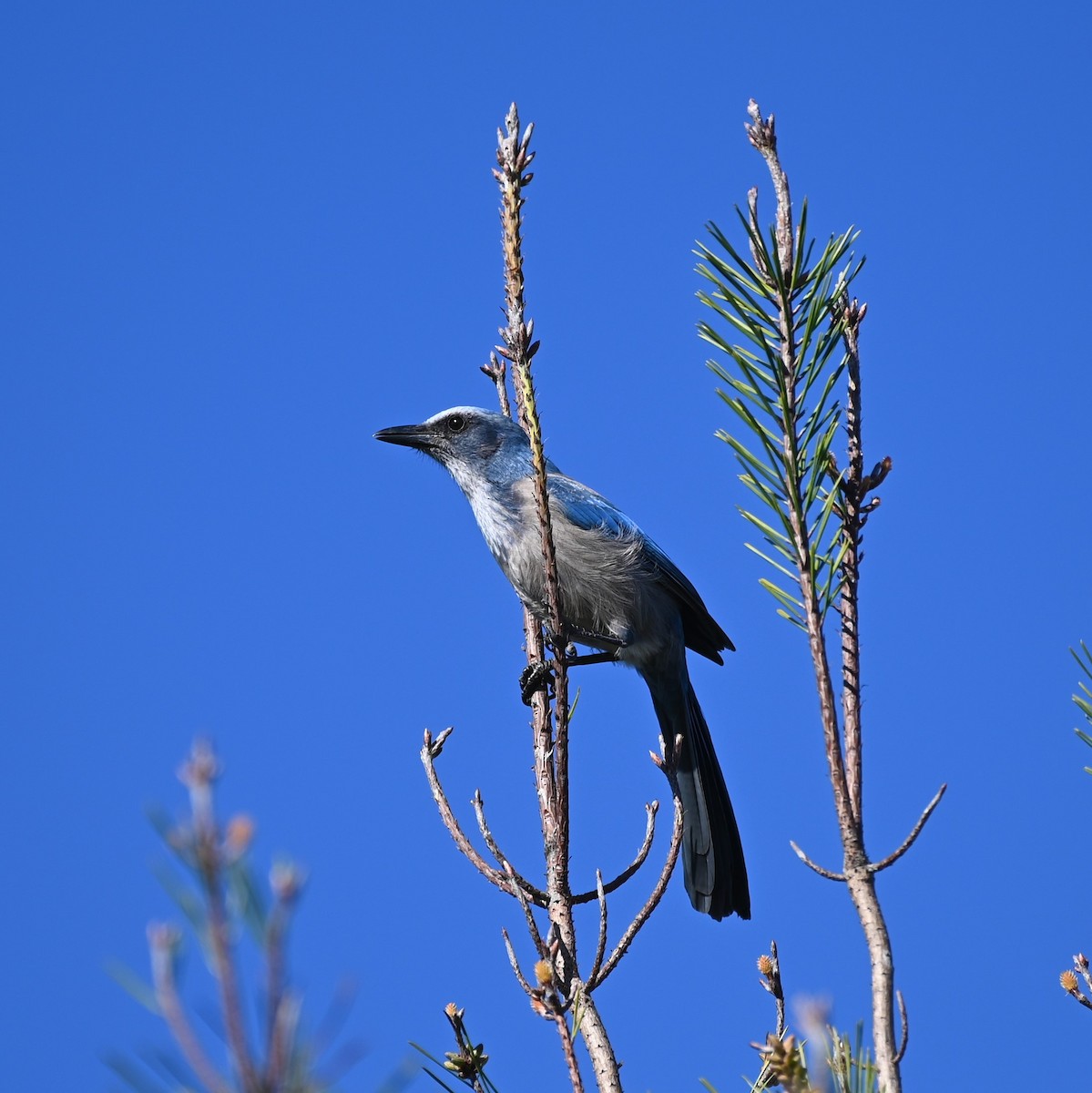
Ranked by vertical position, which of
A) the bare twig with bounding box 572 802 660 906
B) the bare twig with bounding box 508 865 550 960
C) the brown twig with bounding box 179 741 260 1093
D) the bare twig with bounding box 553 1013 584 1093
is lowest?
the brown twig with bounding box 179 741 260 1093

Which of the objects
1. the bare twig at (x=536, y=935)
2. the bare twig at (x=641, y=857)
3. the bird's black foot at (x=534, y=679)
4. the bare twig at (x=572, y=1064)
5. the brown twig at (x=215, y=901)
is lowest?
the brown twig at (x=215, y=901)

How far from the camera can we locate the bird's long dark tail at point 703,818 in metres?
5.07

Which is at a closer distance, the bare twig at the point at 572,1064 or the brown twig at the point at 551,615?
the bare twig at the point at 572,1064

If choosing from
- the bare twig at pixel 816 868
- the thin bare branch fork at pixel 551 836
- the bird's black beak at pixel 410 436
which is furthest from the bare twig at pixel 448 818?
the bird's black beak at pixel 410 436

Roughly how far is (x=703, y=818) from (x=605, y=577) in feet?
4.13

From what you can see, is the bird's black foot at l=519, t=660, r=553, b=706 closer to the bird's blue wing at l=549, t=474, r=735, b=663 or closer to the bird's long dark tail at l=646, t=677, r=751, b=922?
the bird's long dark tail at l=646, t=677, r=751, b=922

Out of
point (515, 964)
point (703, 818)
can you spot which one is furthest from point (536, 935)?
point (703, 818)

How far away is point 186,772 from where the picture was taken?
34.4 inches

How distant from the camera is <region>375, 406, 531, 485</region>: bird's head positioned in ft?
20.0

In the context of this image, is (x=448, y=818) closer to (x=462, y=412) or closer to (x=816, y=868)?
(x=816, y=868)

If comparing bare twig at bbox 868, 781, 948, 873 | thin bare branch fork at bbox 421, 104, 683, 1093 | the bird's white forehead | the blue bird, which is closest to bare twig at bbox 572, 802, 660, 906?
thin bare branch fork at bbox 421, 104, 683, 1093

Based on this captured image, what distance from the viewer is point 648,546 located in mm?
6145

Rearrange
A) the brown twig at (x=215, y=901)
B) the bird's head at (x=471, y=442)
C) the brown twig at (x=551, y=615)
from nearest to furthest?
the brown twig at (x=215, y=901)
the brown twig at (x=551, y=615)
the bird's head at (x=471, y=442)

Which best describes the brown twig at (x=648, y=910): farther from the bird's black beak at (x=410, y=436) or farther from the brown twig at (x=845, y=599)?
the bird's black beak at (x=410, y=436)
